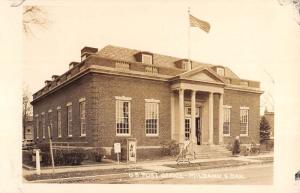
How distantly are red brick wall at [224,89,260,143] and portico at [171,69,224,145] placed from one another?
0.45ft

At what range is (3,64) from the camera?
6098 mm

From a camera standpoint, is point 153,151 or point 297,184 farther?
point 153,151

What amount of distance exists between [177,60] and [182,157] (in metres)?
1.42

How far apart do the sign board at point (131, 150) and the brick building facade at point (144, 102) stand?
0.09m

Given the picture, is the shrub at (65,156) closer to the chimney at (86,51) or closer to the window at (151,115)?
the window at (151,115)

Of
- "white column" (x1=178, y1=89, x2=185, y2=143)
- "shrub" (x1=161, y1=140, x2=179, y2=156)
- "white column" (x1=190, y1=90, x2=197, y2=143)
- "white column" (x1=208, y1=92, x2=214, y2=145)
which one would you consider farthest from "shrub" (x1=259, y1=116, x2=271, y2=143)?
"shrub" (x1=161, y1=140, x2=179, y2=156)

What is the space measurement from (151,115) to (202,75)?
3.15ft

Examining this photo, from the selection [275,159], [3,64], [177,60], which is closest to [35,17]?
[3,64]

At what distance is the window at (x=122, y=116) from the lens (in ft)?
20.2

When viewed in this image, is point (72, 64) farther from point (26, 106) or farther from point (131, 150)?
point (131, 150)

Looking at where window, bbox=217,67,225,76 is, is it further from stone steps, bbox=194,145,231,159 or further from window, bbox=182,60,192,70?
stone steps, bbox=194,145,231,159

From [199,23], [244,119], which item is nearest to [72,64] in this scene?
[199,23]
